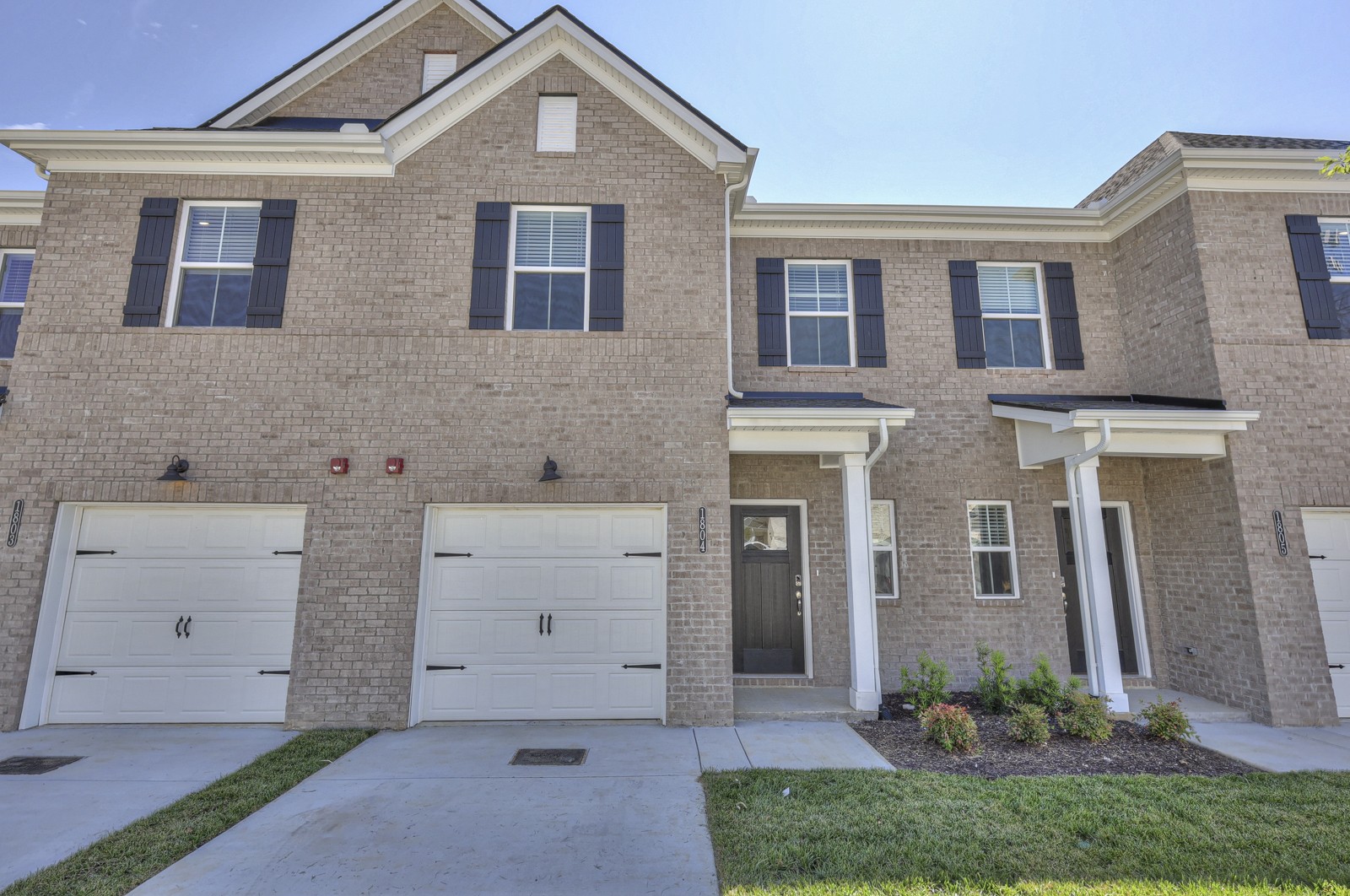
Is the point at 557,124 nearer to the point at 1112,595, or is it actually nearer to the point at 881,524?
the point at 881,524

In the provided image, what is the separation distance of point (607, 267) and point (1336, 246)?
8.99m

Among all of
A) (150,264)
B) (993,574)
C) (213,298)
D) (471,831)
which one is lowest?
(471,831)

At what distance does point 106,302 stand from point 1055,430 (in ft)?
35.6

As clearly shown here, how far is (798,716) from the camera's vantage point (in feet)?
22.3

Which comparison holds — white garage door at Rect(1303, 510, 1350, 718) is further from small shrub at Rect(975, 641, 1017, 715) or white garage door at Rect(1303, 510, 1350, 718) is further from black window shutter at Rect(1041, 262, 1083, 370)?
small shrub at Rect(975, 641, 1017, 715)

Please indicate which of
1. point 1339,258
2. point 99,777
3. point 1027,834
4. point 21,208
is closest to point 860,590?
point 1027,834

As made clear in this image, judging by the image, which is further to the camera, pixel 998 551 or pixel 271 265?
pixel 998 551

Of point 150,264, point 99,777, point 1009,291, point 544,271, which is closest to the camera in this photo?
point 99,777

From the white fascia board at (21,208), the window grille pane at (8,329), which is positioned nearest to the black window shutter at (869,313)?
the white fascia board at (21,208)

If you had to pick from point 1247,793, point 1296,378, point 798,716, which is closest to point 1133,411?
point 1296,378

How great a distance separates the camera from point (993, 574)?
8.26m

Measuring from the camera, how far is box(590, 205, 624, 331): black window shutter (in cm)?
721

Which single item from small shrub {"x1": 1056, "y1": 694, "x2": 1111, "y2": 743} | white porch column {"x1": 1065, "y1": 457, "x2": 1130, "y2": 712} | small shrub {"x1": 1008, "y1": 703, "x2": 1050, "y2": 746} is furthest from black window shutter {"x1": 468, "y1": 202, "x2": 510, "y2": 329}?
small shrub {"x1": 1056, "y1": 694, "x2": 1111, "y2": 743}

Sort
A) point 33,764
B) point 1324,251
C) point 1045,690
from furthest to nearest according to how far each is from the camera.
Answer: point 1324,251 → point 1045,690 → point 33,764
